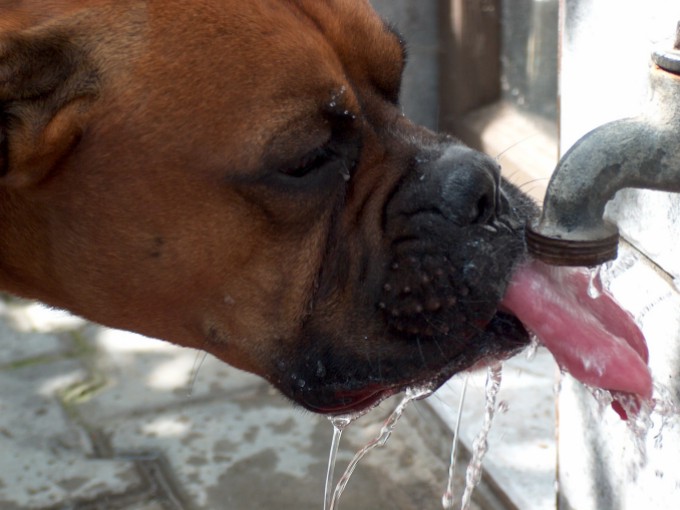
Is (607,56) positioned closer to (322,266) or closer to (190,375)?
(322,266)

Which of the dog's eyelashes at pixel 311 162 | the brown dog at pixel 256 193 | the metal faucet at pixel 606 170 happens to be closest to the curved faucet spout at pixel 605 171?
the metal faucet at pixel 606 170

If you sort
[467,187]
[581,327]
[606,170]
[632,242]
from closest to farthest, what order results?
[606,170] → [581,327] → [467,187] → [632,242]

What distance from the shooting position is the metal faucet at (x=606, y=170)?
1.91m

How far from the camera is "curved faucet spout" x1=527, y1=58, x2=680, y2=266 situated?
191 centimetres

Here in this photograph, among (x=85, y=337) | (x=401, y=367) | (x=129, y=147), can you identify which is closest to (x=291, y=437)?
(x=85, y=337)

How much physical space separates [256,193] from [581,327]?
2.41 ft

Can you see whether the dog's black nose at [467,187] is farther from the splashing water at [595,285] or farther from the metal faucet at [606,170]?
the metal faucet at [606,170]

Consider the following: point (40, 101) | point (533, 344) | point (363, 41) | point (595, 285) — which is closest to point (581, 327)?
point (595, 285)

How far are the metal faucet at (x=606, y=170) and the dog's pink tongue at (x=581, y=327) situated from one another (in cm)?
28

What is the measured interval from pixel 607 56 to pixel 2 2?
136cm

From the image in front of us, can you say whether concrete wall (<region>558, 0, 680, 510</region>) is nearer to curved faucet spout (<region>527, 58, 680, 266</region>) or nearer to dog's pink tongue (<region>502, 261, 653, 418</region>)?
dog's pink tongue (<region>502, 261, 653, 418</region>)

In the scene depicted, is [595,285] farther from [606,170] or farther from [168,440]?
[168,440]

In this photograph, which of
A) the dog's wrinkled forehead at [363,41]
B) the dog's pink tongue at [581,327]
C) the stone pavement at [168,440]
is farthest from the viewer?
the stone pavement at [168,440]

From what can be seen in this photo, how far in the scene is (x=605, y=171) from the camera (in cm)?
192
